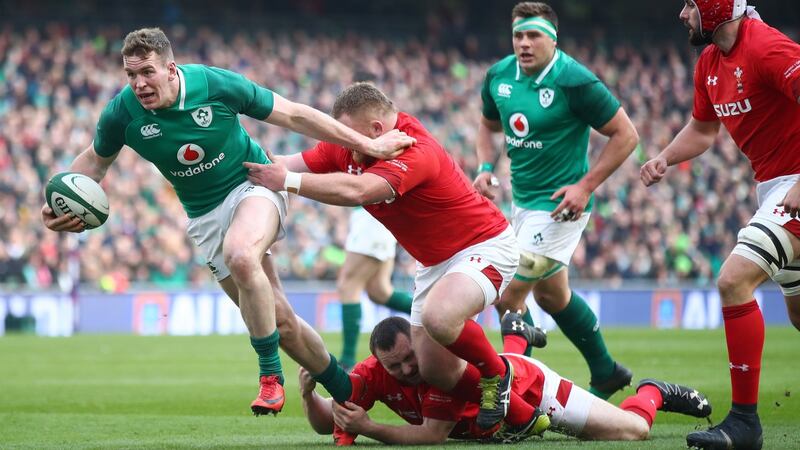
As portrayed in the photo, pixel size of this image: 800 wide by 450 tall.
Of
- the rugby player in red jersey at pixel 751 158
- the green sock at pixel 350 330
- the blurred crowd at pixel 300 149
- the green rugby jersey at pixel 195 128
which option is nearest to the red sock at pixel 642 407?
the rugby player in red jersey at pixel 751 158

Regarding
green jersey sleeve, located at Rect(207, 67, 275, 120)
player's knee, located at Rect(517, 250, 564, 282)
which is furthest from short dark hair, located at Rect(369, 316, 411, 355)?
player's knee, located at Rect(517, 250, 564, 282)

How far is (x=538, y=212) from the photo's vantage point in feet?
29.3

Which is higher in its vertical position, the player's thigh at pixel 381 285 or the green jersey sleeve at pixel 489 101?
the green jersey sleeve at pixel 489 101

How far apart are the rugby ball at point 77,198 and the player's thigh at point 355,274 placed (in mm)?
4936

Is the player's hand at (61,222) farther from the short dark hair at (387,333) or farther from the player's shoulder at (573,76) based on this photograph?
the player's shoulder at (573,76)

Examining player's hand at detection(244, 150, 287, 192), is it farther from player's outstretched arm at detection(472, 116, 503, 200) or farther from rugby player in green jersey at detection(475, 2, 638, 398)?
rugby player in green jersey at detection(475, 2, 638, 398)

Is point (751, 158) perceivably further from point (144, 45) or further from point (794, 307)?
point (144, 45)

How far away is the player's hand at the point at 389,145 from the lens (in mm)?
6754

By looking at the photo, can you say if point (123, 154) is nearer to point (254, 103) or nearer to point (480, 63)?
point (480, 63)

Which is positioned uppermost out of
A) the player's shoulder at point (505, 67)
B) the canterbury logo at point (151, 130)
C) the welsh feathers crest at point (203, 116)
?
the player's shoulder at point (505, 67)

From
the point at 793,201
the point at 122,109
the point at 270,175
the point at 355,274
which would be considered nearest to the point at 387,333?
the point at 270,175

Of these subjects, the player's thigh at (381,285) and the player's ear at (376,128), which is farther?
the player's thigh at (381,285)

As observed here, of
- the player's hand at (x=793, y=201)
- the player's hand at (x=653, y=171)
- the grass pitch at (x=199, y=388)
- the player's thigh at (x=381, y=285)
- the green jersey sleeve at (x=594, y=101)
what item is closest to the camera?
the player's hand at (x=793, y=201)

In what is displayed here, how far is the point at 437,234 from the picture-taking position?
702 centimetres
